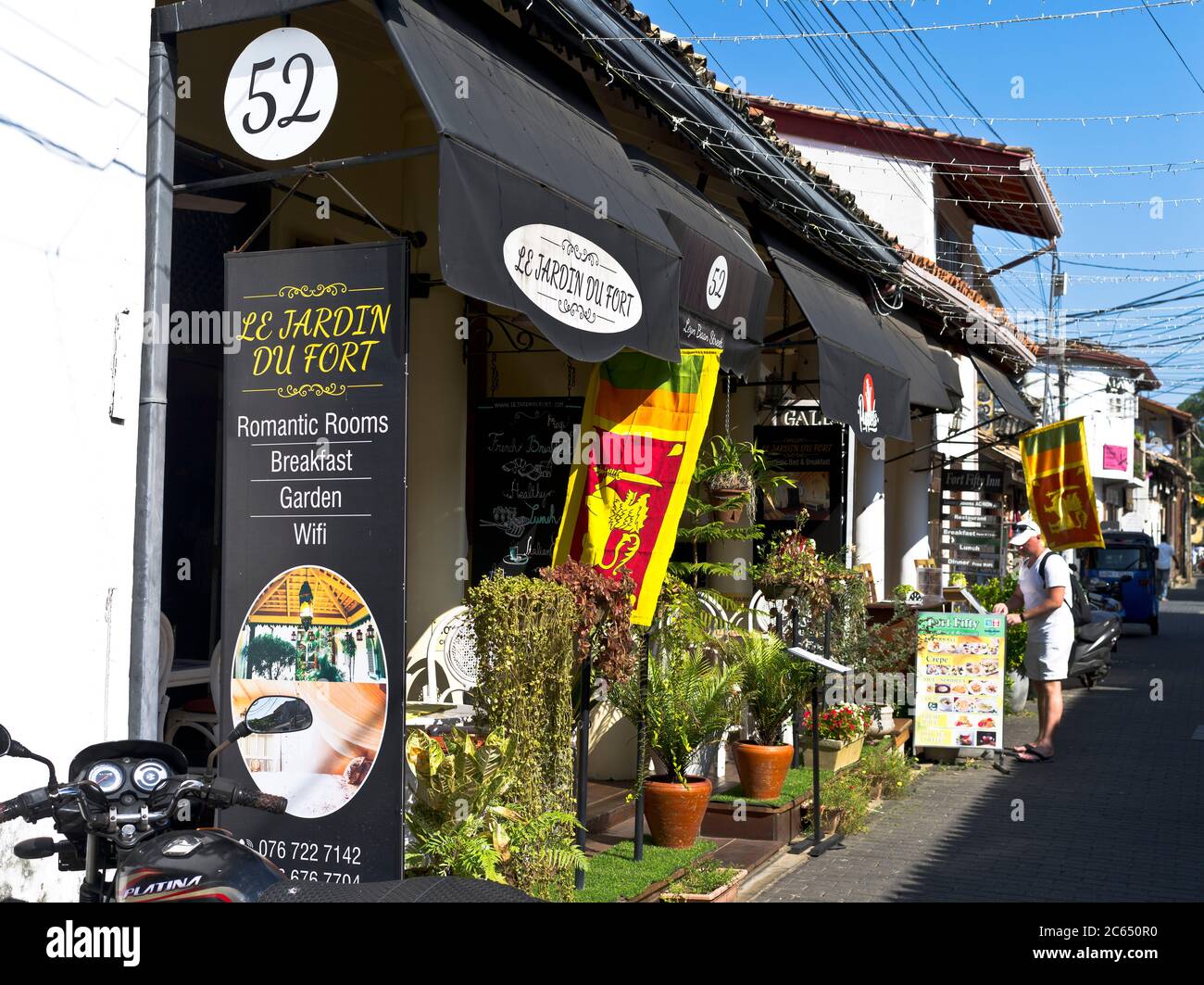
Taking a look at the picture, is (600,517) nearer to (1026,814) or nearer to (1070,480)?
(1026,814)

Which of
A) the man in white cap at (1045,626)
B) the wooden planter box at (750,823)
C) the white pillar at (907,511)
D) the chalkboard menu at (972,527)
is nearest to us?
the wooden planter box at (750,823)

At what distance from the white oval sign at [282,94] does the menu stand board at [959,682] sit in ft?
24.5

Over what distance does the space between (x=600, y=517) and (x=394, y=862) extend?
2561 mm

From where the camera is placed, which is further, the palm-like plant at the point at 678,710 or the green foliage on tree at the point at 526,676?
the palm-like plant at the point at 678,710

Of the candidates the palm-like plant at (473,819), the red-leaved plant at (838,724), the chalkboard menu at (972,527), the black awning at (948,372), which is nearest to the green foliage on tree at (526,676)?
the palm-like plant at (473,819)

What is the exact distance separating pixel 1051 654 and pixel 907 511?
5.87 m

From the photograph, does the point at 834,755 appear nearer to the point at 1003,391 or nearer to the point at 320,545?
the point at 320,545

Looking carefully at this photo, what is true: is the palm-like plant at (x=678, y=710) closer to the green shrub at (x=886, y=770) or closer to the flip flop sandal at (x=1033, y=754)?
the green shrub at (x=886, y=770)

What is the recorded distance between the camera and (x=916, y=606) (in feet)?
40.9

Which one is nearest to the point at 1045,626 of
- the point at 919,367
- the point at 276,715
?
the point at 919,367

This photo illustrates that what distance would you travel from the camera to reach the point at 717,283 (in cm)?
799

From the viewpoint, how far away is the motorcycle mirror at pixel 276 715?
325cm

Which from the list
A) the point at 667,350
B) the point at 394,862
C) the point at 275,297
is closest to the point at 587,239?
the point at 667,350

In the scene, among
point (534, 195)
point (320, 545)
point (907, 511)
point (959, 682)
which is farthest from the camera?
point (907, 511)
